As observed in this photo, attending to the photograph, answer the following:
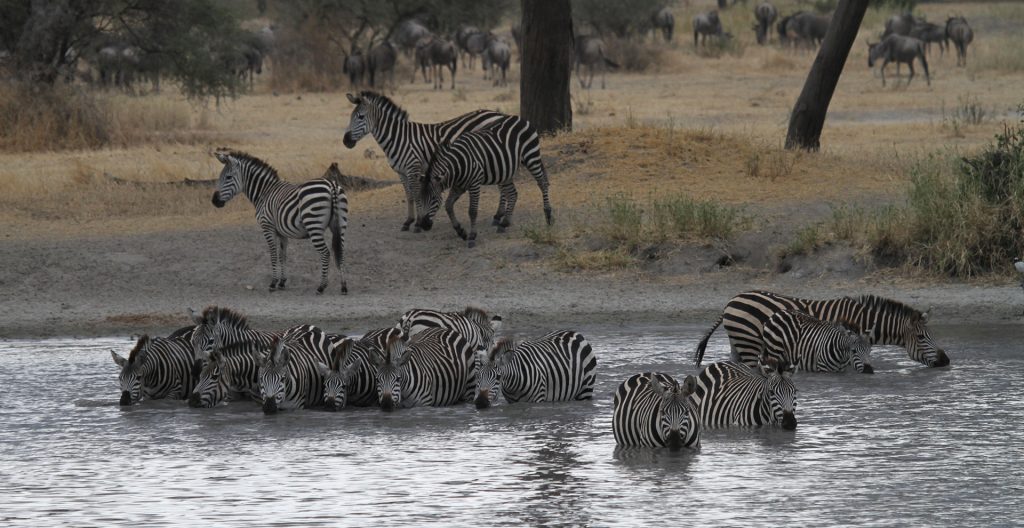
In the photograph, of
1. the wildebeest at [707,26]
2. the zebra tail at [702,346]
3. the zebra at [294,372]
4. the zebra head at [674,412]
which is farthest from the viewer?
the wildebeest at [707,26]

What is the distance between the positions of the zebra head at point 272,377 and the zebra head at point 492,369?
1285mm

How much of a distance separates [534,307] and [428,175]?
261 centimetres

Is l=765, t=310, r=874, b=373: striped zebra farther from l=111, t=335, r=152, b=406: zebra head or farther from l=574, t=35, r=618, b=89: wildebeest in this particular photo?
l=574, t=35, r=618, b=89: wildebeest

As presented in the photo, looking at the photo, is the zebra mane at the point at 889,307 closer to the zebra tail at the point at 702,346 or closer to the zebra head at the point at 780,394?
the zebra tail at the point at 702,346

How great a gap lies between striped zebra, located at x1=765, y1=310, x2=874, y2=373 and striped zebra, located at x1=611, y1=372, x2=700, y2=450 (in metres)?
2.40

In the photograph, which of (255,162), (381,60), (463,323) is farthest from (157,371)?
(381,60)

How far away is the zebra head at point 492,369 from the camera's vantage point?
1019 centimetres

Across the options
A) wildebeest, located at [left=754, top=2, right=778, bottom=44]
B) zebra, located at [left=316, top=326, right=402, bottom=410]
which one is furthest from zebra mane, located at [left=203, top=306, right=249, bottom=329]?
wildebeest, located at [left=754, top=2, right=778, bottom=44]

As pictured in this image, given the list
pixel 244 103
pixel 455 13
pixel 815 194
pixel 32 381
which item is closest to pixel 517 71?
pixel 455 13

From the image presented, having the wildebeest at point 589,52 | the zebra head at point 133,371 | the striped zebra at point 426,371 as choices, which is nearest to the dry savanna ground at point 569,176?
the zebra head at point 133,371

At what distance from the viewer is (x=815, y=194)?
17828mm

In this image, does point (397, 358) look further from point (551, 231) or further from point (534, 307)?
point (551, 231)

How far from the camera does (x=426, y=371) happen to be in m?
10.4

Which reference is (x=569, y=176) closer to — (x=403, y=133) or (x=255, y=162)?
(x=403, y=133)
